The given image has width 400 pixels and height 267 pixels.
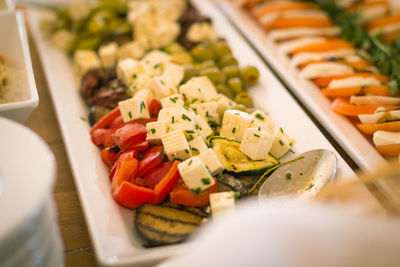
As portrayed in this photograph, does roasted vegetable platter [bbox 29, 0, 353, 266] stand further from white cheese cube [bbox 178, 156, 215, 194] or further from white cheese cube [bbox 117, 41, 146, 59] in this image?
white cheese cube [bbox 117, 41, 146, 59]

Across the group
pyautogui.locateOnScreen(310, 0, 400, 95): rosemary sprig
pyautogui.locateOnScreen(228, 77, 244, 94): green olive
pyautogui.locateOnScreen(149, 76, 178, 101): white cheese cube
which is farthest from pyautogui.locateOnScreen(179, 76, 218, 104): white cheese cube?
pyautogui.locateOnScreen(310, 0, 400, 95): rosemary sprig

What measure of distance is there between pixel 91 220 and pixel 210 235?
657 millimetres

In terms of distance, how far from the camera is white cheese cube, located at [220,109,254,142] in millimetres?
1647

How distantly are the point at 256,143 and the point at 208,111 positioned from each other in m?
0.31

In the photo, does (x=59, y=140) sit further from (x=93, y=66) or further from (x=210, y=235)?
(x=210, y=235)

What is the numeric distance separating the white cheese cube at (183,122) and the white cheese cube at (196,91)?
0.75 feet

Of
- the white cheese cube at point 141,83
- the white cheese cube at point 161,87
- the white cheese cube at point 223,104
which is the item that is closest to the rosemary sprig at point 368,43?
the white cheese cube at point 223,104

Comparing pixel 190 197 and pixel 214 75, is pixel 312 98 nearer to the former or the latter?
pixel 214 75

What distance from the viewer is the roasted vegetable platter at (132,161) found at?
128 centimetres

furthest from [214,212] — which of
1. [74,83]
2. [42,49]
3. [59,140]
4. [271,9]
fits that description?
[271,9]

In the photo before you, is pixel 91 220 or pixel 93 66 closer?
pixel 91 220

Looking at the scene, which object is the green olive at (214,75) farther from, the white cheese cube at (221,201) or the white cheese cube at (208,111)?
the white cheese cube at (221,201)

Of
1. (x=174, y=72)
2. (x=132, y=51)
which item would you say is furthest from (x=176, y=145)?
(x=132, y=51)

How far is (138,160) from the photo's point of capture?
159 cm
